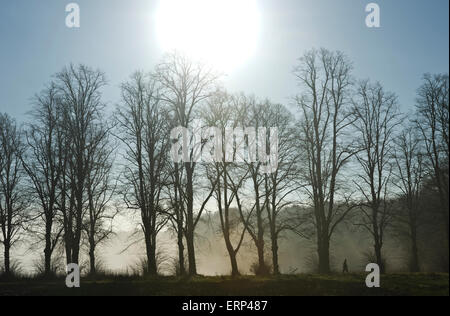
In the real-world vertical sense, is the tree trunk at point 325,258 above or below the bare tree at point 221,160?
below

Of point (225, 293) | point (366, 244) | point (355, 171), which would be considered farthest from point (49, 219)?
point (366, 244)

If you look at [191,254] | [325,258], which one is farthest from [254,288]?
[325,258]

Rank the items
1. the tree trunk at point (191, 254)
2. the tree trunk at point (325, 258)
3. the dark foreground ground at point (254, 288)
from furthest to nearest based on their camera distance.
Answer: the tree trunk at point (325, 258)
the tree trunk at point (191, 254)
the dark foreground ground at point (254, 288)

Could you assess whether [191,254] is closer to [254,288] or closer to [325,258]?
[254,288]

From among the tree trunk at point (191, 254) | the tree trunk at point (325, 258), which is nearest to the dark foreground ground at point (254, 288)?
the tree trunk at point (191, 254)

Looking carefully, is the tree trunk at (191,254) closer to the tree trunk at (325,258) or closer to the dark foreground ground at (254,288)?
the dark foreground ground at (254,288)

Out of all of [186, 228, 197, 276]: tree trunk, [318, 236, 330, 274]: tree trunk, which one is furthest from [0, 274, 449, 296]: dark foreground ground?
[318, 236, 330, 274]: tree trunk

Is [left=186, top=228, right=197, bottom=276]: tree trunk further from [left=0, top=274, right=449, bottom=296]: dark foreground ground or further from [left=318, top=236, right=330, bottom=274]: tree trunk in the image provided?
[left=318, top=236, right=330, bottom=274]: tree trunk

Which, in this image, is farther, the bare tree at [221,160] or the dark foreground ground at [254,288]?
the bare tree at [221,160]

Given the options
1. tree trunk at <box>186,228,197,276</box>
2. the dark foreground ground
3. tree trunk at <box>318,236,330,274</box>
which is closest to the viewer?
the dark foreground ground

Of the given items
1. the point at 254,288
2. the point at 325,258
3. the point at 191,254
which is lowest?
the point at 325,258

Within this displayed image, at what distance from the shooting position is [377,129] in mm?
26406
